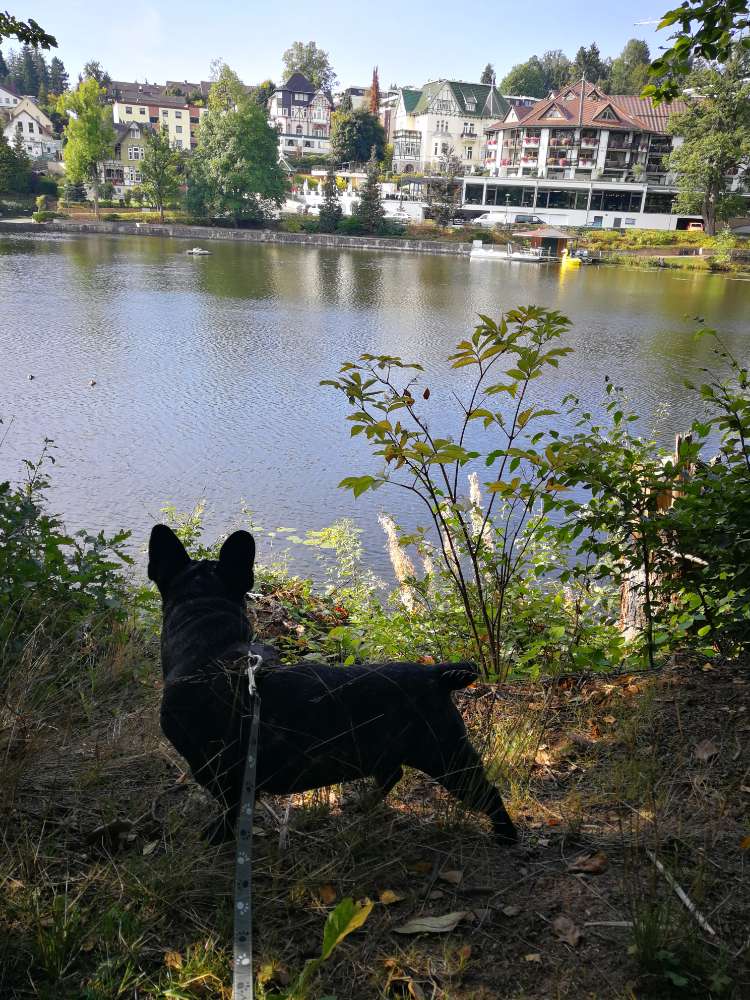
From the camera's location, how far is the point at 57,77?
12631 cm

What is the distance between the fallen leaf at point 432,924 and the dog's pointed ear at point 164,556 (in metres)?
1.36

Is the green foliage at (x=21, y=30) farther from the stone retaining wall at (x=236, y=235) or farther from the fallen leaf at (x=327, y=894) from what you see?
the stone retaining wall at (x=236, y=235)

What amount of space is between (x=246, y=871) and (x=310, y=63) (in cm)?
13681

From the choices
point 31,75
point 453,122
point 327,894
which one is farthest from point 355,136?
point 327,894

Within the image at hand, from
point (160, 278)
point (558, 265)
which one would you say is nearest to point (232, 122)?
point (558, 265)

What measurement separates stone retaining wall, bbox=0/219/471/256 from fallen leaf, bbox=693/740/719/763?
58785 mm

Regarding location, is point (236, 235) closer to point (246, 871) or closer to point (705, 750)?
point (705, 750)

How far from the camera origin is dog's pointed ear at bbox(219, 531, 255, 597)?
8.45 ft

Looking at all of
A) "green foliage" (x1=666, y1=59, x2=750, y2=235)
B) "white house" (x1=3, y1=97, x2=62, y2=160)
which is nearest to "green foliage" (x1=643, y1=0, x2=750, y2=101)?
"green foliage" (x1=666, y1=59, x2=750, y2=235)

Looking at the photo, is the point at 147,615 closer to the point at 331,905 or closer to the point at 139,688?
the point at 139,688

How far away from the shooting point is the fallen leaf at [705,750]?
9.51 ft

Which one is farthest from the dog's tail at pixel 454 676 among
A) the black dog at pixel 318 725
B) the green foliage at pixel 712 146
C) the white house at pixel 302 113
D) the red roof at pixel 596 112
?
the white house at pixel 302 113

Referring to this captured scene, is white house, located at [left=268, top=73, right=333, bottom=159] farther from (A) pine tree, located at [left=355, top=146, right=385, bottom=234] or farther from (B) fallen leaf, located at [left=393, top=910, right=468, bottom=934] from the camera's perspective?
(B) fallen leaf, located at [left=393, top=910, right=468, bottom=934]

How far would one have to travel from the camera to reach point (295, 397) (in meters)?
16.8
